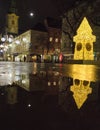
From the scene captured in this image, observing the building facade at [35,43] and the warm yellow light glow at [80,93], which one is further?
the building facade at [35,43]

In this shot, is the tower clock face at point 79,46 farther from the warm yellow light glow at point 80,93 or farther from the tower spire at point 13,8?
the tower spire at point 13,8

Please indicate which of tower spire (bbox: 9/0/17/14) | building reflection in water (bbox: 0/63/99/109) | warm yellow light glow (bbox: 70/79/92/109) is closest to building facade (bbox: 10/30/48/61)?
tower spire (bbox: 9/0/17/14)

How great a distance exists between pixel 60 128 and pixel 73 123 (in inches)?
9.1

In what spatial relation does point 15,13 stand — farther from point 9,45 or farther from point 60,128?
point 60,128

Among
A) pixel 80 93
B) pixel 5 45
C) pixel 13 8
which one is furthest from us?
pixel 13 8

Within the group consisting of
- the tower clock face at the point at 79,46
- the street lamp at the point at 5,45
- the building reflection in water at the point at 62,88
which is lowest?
the building reflection in water at the point at 62,88

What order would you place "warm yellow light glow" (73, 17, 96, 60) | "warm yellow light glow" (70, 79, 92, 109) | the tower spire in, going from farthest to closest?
the tower spire
"warm yellow light glow" (73, 17, 96, 60)
"warm yellow light glow" (70, 79, 92, 109)

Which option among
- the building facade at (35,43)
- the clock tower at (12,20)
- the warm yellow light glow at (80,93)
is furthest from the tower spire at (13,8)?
the warm yellow light glow at (80,93)

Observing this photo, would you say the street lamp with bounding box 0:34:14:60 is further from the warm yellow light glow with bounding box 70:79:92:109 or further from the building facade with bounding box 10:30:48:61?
the warm yellow light glow with bounding box 70:79:92:109

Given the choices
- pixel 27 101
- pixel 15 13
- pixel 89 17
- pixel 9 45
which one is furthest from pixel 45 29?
pixel 27 101

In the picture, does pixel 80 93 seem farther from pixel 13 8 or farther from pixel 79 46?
pixel 13 8

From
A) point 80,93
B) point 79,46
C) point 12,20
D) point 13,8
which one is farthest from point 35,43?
point 80,93

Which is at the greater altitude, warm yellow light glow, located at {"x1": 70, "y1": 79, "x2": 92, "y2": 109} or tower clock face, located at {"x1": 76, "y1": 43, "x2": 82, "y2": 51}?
tower clock face, located at {"x1": 76, "y1": 43, "x2": 82, "y2": 51}

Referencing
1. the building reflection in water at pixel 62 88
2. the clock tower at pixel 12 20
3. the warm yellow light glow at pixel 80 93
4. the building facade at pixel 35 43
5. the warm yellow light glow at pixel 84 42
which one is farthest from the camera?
the clock tower at pixel 12 20
